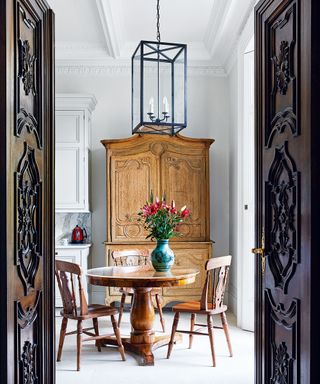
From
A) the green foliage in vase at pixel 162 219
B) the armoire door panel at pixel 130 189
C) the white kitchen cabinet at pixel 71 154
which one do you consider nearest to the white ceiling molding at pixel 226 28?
the armoire door panel at pixel 130 189

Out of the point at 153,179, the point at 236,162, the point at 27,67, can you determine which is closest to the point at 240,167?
the point at 236,162

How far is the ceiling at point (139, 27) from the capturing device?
511 centimetres

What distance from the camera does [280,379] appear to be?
7.70 ft

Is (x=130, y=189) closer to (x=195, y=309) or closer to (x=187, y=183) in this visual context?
(x=187, y=183)

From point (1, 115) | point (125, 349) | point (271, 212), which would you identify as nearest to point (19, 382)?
point (1, 115)

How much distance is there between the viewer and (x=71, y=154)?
20.8 feet

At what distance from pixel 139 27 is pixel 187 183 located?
6.32ft

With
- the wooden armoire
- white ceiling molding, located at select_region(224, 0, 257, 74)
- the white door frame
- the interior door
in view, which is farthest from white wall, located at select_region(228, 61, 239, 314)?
the interior door

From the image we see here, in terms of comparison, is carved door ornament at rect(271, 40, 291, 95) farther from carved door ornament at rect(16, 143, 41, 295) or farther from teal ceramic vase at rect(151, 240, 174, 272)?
teal ceramic vase at rect(151, 240, 174, 272)

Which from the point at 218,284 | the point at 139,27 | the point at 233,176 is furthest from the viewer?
the point at 233,176

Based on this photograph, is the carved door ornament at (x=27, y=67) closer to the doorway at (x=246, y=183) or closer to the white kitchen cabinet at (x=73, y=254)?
the doorway at (x=246, y=183)

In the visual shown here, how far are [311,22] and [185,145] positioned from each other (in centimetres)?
432

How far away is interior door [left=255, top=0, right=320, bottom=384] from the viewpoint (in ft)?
6.40

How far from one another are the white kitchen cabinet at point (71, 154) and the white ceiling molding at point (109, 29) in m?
0.66
